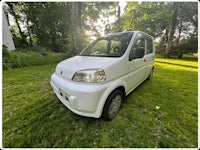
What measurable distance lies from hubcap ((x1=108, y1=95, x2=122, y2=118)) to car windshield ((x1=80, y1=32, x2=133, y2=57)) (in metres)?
0.83

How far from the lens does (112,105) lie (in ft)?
7.38

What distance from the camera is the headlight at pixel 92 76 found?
1.90 metres

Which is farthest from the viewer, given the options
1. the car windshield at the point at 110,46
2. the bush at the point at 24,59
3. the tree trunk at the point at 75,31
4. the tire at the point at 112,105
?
the tree trunk at the point at 75,31

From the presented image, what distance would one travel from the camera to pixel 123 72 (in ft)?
7.68

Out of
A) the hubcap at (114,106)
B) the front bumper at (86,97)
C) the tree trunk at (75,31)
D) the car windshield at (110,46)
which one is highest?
the tree trunk at (75,31)

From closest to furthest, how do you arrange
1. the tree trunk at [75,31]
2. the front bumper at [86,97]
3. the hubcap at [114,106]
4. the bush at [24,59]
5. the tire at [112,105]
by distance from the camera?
the front bumper at [86,97], the tire at [112,105], the hubcap at [114,106], the bush at [24,59], the tree trunk at [75,31]

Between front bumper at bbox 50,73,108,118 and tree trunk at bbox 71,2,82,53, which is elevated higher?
tree trunk at bbox 71,2,82,53

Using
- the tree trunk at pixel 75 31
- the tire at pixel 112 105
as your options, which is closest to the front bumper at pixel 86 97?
the tire at pixel 112 105

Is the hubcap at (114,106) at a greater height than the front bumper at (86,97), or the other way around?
the front bumper at (86,97)

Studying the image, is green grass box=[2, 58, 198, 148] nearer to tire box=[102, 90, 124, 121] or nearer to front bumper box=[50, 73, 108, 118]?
tire box=[102, 90, 124, 121]

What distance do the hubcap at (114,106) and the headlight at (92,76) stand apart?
537 mm

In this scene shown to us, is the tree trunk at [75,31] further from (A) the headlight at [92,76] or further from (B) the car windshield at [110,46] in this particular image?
(A) the headlight at [92,76]

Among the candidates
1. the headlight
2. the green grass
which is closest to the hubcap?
the green grass

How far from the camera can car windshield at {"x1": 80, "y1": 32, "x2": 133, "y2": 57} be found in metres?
2.56
